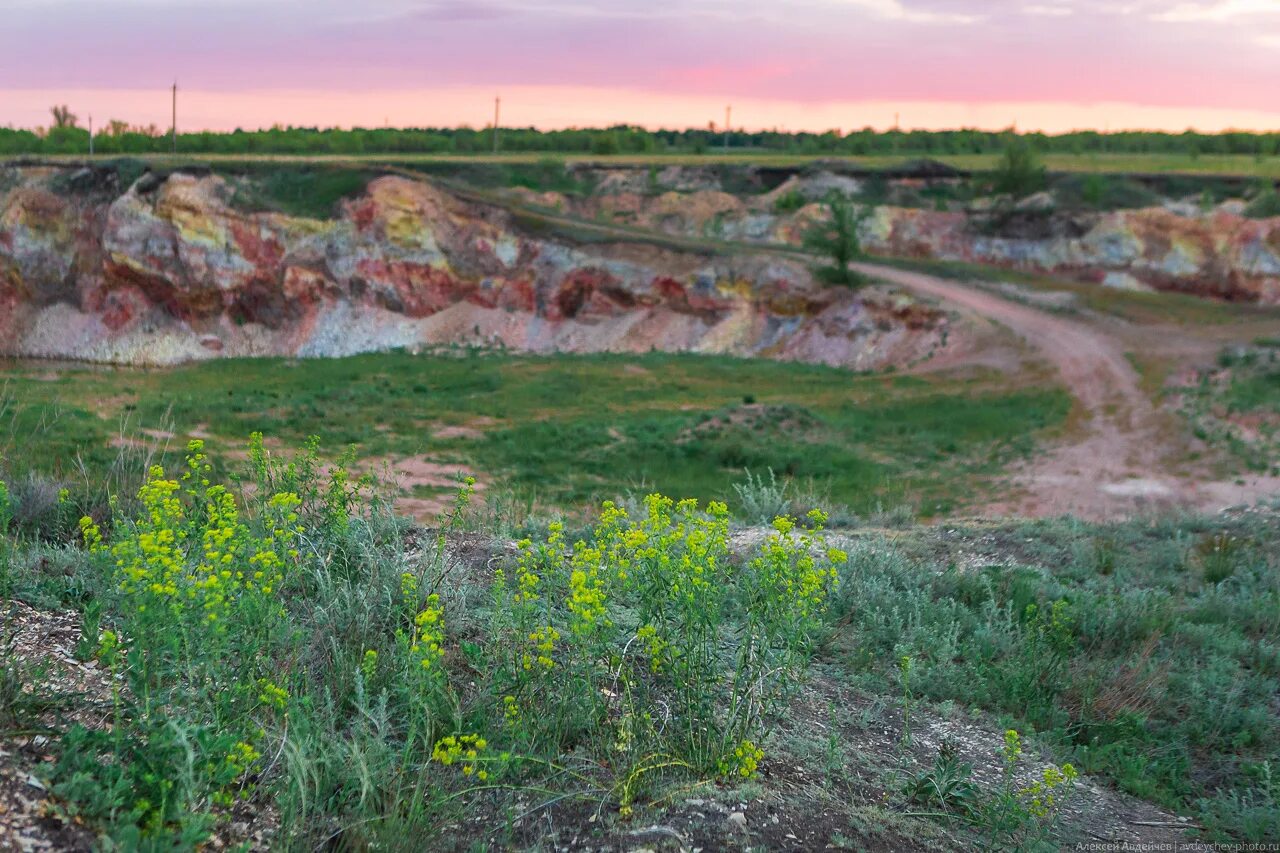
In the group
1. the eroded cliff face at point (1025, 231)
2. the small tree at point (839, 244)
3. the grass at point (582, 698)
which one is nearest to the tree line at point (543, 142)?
the eroded cliff face at point (1025, 231)

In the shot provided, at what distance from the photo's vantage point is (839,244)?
3105cm

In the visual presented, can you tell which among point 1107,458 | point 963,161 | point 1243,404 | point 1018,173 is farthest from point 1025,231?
point 1107,458

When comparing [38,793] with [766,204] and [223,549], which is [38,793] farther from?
[766,204]

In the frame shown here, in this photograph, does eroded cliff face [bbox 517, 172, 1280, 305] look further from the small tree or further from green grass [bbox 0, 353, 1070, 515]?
green grass [bbox 0, 353, 1070, 515]

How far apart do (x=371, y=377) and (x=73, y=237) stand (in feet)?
53.9

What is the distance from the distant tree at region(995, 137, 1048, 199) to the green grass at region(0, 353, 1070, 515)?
18.8 meters

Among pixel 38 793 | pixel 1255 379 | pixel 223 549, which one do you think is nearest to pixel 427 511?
pixel 223 549

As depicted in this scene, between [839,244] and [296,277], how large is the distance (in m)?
18.6

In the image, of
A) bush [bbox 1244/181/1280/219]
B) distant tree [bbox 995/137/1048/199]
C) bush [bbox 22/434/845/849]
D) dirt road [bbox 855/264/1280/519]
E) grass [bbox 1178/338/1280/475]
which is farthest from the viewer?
distant tree [bbox 995/137/1048/199]

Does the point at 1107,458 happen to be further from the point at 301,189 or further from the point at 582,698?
Result: the point at 301,189

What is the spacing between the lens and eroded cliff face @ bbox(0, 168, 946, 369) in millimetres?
33969

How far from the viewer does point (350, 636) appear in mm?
4625

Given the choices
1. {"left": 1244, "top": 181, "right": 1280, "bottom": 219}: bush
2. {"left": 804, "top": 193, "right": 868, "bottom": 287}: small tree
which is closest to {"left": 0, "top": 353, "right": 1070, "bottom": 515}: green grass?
{"left": 804, "top": 193, "right": 868, "bottom": 287}: small tree

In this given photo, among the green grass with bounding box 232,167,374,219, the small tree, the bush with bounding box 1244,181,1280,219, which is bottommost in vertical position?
the small tree
